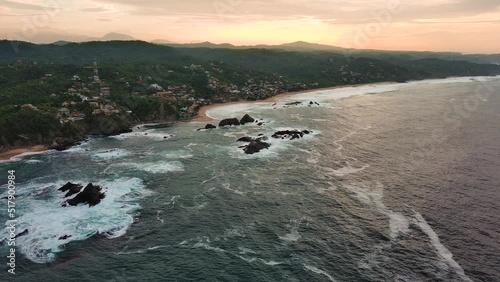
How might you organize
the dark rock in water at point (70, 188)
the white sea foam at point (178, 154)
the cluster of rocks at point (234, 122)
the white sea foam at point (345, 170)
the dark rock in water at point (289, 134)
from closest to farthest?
the dark rock in water at point (70, 188) → the white sea foam at point (345, 170) → the white sea foam at point (178, 154) → the dark rock in water at point (289, 134) → the cluster of rocks at point (234, 122)

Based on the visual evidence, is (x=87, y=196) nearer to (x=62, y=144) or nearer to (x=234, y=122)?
(x=62, y=144)

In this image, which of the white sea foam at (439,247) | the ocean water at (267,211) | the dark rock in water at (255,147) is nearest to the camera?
the white sea foam at (439,247)

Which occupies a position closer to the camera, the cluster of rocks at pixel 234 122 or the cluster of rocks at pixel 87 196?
the cluster of rocks at pixel 87 196

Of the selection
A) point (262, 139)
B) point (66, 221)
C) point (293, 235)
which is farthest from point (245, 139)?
point (66, 221)

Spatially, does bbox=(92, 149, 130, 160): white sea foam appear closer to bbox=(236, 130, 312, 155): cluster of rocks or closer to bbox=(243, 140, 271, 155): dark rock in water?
bbox=(243, 140, 271, 155): dark rock in water

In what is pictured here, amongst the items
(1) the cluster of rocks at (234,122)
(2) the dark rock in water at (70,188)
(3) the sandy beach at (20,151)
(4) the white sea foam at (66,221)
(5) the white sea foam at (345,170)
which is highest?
(5) the white sea foam at (345,170)

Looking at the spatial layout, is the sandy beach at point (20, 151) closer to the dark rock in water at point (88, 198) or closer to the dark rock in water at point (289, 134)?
the dark rock in water at point (88, 198)

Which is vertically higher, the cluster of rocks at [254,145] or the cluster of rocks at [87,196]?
the cluster of rocks at [254,145]

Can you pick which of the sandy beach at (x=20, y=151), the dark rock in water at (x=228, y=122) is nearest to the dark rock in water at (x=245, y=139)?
the dark rock in water at (x=228, y=122)
